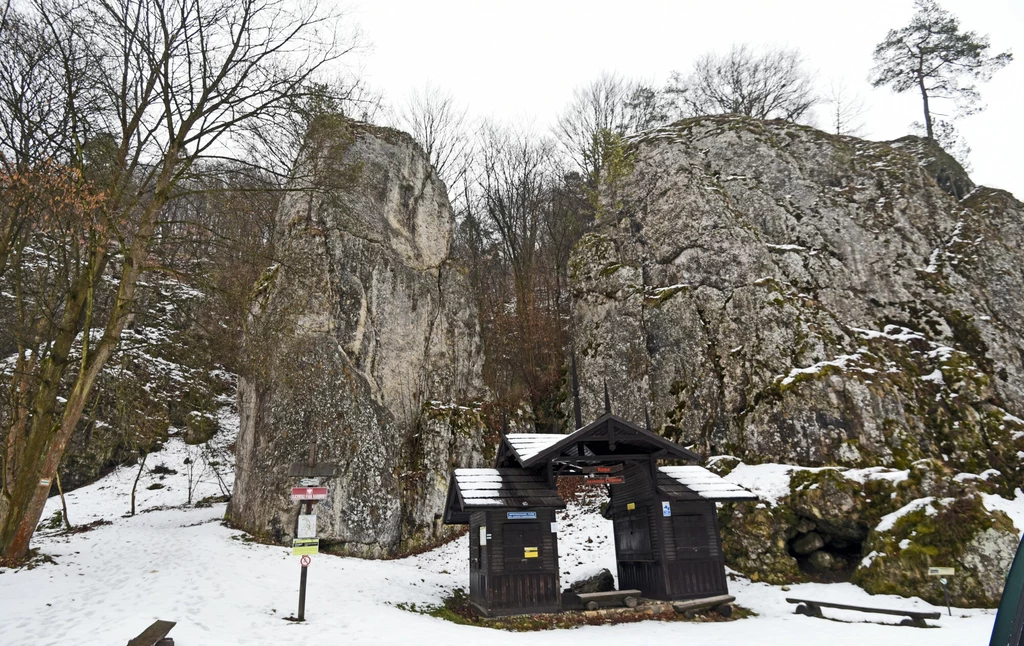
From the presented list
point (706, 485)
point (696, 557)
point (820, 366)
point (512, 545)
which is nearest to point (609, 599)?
point (696, 557)

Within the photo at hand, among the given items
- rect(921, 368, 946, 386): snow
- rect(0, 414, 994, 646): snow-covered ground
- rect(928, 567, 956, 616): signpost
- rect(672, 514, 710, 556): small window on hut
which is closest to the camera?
rect(0, 414, 994, 646): snow-covered ground

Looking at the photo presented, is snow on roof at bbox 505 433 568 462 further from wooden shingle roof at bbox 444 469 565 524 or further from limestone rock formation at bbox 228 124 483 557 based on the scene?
limestone rock formation at bbox 228 124 483 557

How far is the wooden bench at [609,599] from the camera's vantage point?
44.3 feet

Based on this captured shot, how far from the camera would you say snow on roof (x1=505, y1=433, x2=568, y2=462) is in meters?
14.3

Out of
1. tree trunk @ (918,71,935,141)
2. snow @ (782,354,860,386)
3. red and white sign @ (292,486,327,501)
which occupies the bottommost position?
red and white sign @ (292,486,327,501)

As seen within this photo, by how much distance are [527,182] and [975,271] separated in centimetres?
2394

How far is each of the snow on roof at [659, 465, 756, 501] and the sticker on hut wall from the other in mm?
4342

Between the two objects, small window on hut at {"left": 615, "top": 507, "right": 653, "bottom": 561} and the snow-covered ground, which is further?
small window on hut at {"left": 615, "top": 507, "right": 653, "bottom": 561}

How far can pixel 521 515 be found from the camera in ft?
44.8

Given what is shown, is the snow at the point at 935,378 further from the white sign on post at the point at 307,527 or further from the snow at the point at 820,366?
the white sign on post at the point at 307,527

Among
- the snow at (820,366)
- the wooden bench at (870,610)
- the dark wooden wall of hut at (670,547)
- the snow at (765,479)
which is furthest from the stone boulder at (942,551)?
the snow at (820,366)

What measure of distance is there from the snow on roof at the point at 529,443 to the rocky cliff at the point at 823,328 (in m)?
7.36

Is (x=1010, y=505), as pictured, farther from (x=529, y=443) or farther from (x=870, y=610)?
(x=529, y=443)

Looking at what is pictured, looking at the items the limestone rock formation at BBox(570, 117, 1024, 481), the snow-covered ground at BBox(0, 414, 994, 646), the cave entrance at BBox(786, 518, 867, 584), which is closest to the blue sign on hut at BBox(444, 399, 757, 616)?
the snow-covered ground at BBox(0, 414, 994, 646)
